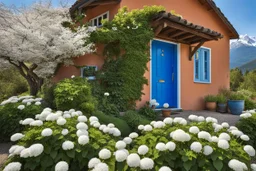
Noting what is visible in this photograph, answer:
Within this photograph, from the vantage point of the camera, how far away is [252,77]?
1620 centimetres

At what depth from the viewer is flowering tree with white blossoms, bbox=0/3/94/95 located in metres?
4.94

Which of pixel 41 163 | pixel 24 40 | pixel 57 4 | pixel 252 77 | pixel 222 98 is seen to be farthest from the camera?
pixel 252 77

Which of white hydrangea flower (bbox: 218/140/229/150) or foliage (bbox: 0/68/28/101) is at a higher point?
foliage (bbox: 0/68/28/101)

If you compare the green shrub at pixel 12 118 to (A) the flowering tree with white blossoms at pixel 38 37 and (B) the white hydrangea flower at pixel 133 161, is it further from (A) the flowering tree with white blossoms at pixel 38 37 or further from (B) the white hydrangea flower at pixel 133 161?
(B) the white hydrangea flower at pixel 133 161

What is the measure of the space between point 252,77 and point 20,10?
1799 cm

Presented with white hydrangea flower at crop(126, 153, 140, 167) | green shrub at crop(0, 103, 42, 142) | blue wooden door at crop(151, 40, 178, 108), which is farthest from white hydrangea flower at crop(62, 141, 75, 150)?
blue wooden door at crop(151, 40, 178, 108)

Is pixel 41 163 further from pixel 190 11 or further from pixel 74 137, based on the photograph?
pixel 190 11

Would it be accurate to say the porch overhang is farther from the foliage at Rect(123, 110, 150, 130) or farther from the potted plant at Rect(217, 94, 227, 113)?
the foliage at Rect(123, 110, 150, 130)

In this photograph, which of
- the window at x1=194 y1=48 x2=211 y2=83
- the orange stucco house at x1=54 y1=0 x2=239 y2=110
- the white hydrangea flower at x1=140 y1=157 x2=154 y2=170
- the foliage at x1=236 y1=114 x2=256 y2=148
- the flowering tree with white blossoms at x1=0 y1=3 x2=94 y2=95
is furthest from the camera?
the window at x1=194 y1=48 x2=211 y2=83

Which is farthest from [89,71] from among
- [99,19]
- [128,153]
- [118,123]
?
[128,153]

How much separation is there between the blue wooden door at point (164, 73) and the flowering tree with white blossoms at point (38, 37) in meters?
2.38

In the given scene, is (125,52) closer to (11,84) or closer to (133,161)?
(133,161)

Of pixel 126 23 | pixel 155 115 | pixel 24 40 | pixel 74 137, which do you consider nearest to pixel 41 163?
pixel 74 137

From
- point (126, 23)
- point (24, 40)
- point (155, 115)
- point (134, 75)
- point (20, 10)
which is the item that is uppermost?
point (20, 10)
